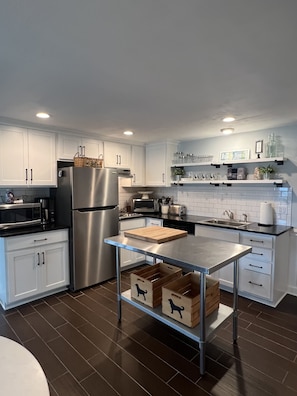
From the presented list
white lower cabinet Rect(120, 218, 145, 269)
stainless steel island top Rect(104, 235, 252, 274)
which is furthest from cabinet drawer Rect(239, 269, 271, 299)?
white lower cabinet Rect(120, 218, 145, 269)

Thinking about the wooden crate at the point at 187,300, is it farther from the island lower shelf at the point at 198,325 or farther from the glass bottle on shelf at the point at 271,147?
the glass bottle on shelf at the point at 271,147

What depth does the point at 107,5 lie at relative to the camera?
1090 mm

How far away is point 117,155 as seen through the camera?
4.24m

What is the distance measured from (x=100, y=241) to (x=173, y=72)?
2495mm

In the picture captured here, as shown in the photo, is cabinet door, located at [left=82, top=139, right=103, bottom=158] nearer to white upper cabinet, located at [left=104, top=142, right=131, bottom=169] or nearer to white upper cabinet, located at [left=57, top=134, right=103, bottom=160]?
white upper cabinet, located at [left=57, top=134, right=103, bottom=160]

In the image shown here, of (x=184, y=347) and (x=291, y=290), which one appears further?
(x=291, y=290)

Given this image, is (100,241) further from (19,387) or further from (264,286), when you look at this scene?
(19,387)

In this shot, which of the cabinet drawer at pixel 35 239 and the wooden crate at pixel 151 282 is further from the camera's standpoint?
the cabinet drawer at pixel 35 239

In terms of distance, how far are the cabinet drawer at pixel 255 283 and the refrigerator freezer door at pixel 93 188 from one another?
6.78ft

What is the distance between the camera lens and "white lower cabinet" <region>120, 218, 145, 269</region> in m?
3.93

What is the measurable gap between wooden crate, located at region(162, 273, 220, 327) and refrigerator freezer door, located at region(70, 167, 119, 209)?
1.72 m

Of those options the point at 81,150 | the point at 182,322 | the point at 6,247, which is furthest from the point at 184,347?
the point at 81,150

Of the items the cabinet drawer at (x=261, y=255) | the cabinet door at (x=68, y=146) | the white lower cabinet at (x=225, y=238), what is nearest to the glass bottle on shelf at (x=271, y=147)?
the white lower cabinet at (x=225, y=238)

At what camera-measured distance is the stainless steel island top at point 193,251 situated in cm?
173
